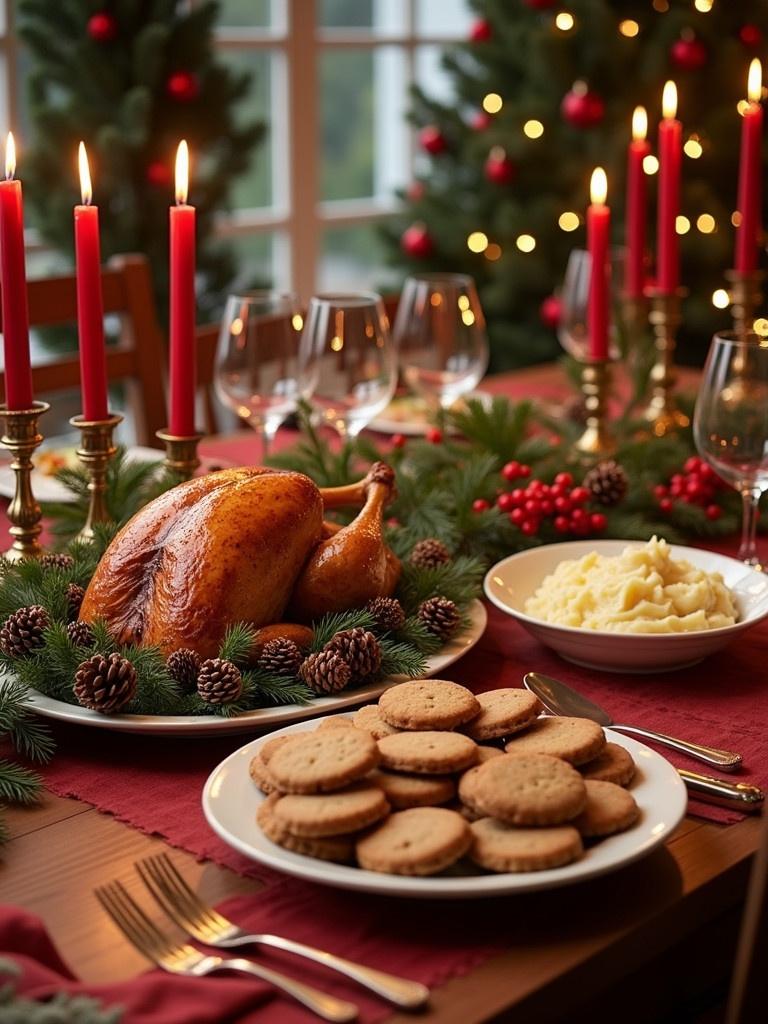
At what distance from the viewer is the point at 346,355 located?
1535 millimetres

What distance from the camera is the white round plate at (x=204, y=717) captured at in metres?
0.97

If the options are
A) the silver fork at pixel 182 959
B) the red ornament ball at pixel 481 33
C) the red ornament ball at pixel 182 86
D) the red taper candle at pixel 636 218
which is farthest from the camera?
the red ornament ball at pixel 481 33

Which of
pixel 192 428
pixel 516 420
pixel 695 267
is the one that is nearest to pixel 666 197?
pixel 516 420

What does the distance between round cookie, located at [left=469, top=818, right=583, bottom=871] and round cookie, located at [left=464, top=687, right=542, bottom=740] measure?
Result: 111 millimetres

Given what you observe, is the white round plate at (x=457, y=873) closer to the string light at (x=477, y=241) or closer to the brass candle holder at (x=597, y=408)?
the brass candle holder at (x=597, y=408)

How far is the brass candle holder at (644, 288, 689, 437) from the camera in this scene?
1.91 metres

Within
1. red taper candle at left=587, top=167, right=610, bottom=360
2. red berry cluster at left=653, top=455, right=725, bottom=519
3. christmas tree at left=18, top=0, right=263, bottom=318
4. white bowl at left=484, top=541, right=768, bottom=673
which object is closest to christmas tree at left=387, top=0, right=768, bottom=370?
christmas tree at left=18, top=0, right=263, bottom=318

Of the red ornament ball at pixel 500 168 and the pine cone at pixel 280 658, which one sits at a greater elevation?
the red ornament ball at pixel 500 168

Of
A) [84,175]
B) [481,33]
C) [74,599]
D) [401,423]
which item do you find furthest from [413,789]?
[481,33]

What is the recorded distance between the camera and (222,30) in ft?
13.6

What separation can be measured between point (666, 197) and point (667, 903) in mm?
1292

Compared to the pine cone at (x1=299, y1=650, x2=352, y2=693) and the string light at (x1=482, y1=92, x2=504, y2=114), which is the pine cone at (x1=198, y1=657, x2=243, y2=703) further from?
the string light at (x1=482, y1=92, x2=504, y2=114)

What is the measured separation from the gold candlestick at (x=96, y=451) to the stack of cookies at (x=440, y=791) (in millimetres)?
492

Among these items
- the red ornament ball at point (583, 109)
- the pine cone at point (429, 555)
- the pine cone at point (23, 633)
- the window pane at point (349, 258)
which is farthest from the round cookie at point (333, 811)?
the window pane at point (349, 258)
